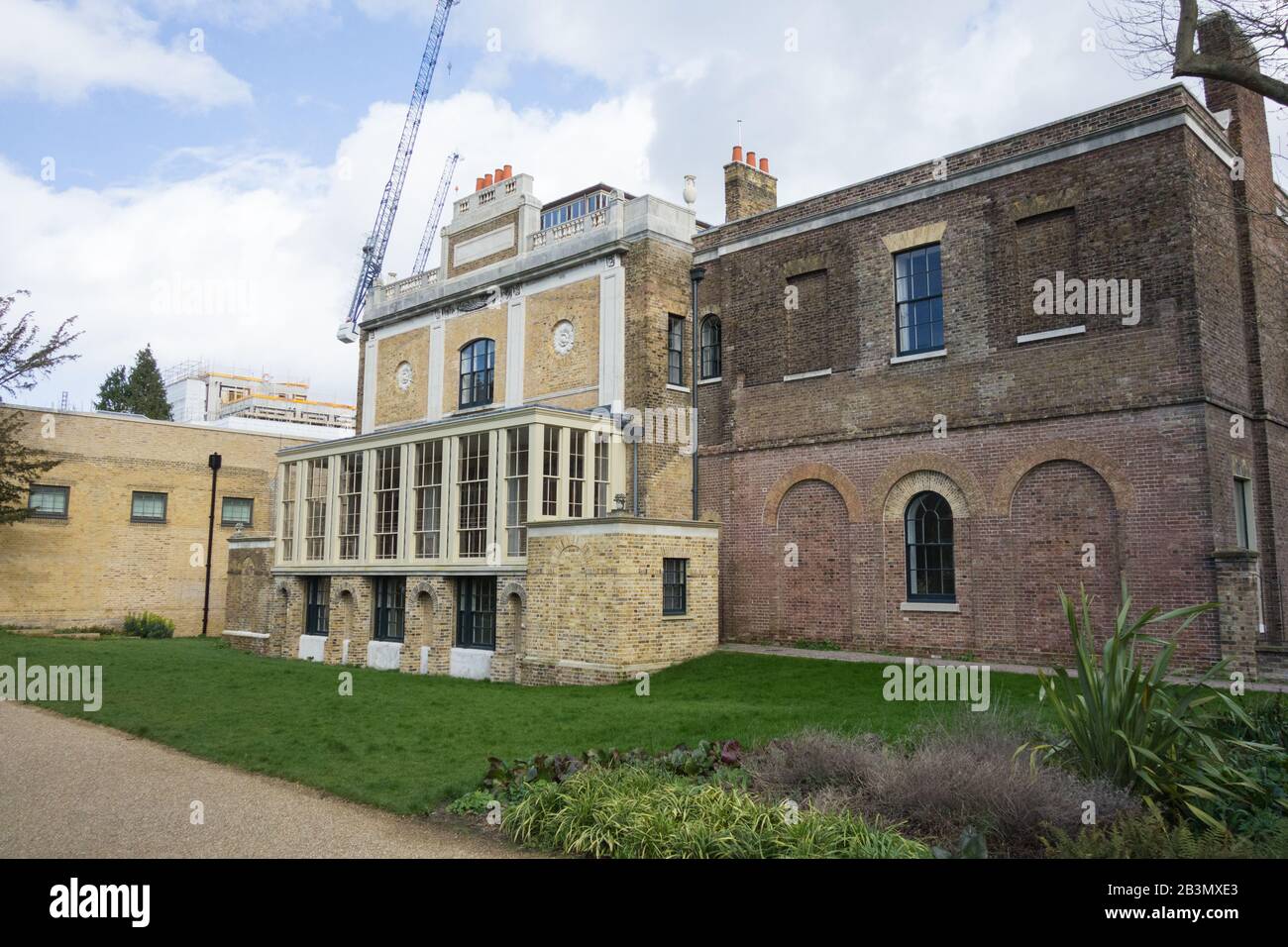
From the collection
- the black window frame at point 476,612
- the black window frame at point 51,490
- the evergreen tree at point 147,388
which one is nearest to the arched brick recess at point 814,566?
the black window frame at point 476,612

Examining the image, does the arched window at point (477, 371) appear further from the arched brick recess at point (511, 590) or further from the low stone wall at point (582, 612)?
the arched brick recess at point (511, 590)

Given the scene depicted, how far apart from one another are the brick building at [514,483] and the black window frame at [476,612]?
5 centimetres

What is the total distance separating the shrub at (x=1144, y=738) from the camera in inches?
286

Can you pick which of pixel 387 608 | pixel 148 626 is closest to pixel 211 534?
pixel 148 626

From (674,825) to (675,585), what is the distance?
41.7 ft

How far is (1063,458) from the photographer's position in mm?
16938

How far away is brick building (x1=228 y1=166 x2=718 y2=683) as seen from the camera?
1911 cm

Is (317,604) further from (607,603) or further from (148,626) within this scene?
(607,603)

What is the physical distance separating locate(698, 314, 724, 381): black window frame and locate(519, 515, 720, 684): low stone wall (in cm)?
476

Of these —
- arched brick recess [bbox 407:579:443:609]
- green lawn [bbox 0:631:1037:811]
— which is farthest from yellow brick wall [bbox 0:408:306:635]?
arched brick recess [bbox 407:579:443:609]

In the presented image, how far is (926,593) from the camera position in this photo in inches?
735

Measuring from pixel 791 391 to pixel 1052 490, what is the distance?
6.09 meters

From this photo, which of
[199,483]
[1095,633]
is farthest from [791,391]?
[199,483]
